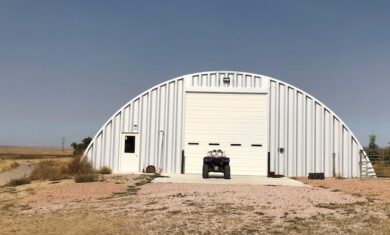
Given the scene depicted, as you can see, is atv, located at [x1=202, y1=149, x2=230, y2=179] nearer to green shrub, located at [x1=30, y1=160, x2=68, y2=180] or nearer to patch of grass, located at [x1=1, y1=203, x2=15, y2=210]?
green shrub, located at [x1=30, y1=160, x2=68, y2=180]

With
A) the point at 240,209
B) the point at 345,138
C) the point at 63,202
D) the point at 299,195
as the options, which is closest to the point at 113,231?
the point at 240,209

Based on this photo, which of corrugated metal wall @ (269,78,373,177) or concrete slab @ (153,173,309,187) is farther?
corrugated metal wall @ (269,78,373,177)

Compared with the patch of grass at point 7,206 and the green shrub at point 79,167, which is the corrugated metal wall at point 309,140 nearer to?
the green shrub at point 79,167

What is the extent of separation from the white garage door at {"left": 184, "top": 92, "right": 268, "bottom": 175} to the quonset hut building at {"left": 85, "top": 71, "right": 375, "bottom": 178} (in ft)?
0.18

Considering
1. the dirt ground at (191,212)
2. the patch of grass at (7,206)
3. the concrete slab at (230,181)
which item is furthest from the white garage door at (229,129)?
the patch of grass at (7,206)

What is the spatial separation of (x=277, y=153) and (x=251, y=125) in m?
2.07

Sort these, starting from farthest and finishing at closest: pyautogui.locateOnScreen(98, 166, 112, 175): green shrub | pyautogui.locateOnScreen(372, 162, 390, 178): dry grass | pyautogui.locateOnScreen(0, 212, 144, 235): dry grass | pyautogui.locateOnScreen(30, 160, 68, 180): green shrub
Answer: pyautogui.locateOnScreen(372, 162, 390, 178): dry grass
pyautogui.locateOnScreen(98, 166, 112, 175): green shrub
pyautogui.locateOnScreen(30, 160, 68, 180): green shrub
pyautogui.locateOnScreen(0, 212, 144, 235): dry grass

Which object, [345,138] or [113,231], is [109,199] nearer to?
[113,231]

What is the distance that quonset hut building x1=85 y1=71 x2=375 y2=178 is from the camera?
85.8ft

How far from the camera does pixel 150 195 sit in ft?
48.6

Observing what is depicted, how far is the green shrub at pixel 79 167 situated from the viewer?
25.0 meters

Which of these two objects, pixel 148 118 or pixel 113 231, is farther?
pixel 148 118

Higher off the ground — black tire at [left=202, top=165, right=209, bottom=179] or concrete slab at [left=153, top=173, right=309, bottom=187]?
black tire at [left=202, top=165, right=209, bottom=179]

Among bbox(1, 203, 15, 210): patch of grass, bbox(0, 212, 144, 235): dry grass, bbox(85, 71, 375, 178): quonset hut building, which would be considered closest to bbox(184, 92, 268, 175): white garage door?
bbox(85, 71, 375, 178): quonset hut building
